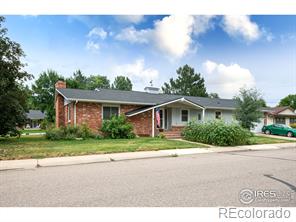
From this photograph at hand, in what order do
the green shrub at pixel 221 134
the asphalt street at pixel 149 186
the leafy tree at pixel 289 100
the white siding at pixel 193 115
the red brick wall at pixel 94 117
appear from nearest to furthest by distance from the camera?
the asphalt street at pixel 149 186 → the green shrub at pixel 221 134 → the red brick wall at pixel 94 117 → the white siding at pixel 193 115 → the leafy tree at pixel 289 100

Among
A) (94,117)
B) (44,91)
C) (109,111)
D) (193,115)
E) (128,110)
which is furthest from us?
(44,91)

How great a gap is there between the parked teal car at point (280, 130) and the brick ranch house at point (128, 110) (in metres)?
6.92

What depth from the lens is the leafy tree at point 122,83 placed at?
66.4 metres

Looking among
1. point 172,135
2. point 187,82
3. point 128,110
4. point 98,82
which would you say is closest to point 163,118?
point 172,135

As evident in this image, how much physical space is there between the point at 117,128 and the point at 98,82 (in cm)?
4773

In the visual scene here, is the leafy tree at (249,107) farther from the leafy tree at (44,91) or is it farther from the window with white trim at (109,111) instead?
the leafy tree at (44,91)

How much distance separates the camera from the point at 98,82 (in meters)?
63.8

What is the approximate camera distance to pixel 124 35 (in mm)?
15156

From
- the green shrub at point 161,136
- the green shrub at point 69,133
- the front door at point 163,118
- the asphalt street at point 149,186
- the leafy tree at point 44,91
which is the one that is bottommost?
the asphalt street at point 149,186

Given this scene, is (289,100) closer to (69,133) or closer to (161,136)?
(161,136)

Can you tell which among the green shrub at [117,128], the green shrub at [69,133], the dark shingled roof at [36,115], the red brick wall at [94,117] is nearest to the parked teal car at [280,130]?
the red brick wall at [94,117]

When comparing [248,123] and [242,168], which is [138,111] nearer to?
[248,123]
